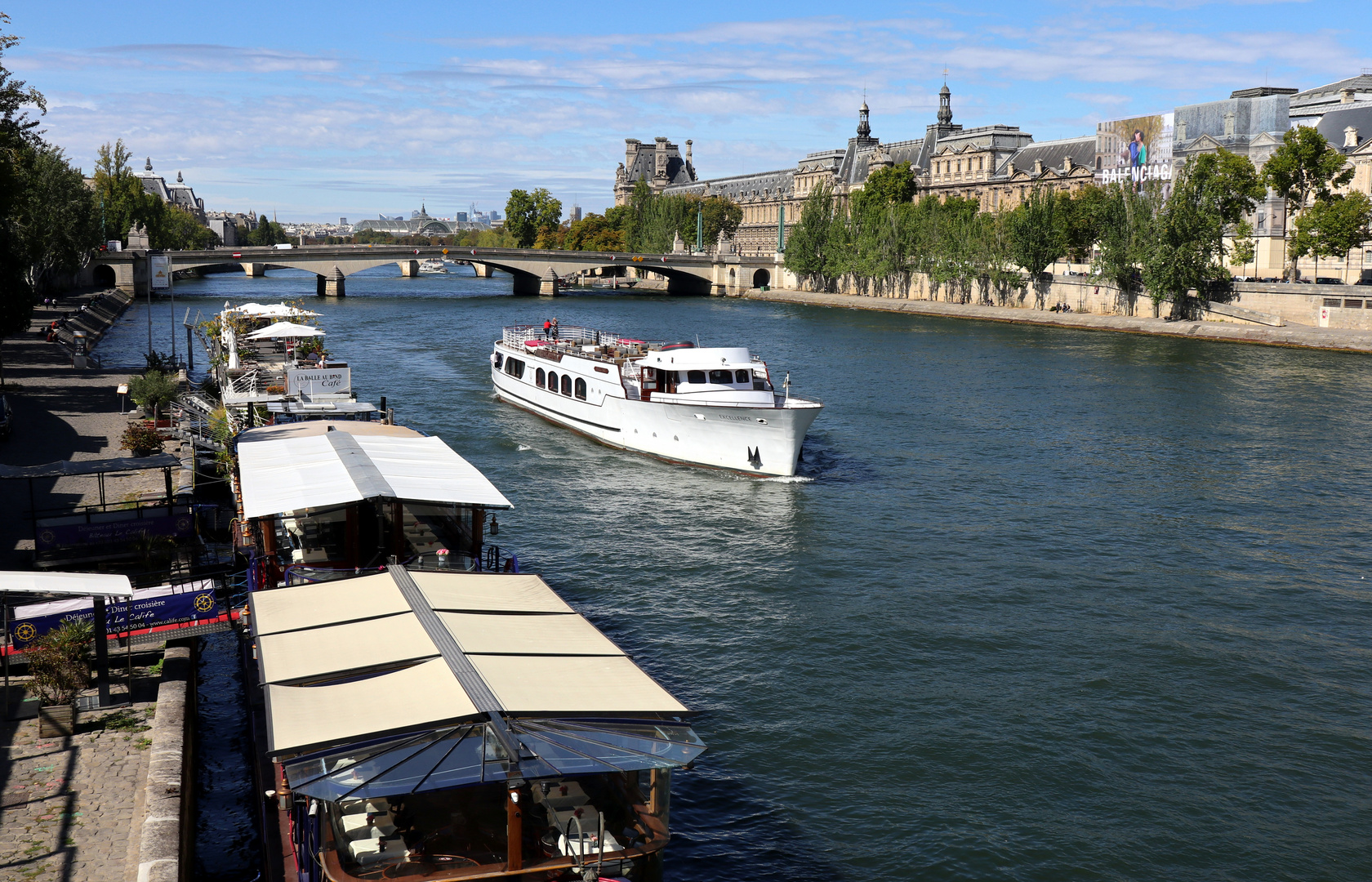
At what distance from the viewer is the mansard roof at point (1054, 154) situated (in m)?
131

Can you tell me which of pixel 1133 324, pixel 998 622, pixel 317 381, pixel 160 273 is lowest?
pixel 998 622

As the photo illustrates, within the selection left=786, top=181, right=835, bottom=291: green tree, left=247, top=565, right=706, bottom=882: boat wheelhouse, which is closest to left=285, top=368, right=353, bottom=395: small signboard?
left=247, top=565, right=706, bottom=882: boat wheelhouse

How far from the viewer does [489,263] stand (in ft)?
464

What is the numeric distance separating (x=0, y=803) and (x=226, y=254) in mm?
120484

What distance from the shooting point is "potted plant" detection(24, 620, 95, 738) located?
52.6ft

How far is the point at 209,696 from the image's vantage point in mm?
20797

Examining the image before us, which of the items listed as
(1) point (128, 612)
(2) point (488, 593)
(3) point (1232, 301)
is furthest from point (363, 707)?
(3) point (1232, 301)

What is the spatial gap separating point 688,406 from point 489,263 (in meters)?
105

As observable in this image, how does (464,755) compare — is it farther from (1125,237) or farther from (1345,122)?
(1345,122)

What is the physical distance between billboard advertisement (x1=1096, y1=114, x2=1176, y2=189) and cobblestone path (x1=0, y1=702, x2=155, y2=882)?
115 meters

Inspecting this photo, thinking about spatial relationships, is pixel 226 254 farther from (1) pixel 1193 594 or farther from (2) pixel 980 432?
(1) pixel 1193 594

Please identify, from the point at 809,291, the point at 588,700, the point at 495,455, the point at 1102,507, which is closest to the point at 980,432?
the point at 1102,507

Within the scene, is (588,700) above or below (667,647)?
above

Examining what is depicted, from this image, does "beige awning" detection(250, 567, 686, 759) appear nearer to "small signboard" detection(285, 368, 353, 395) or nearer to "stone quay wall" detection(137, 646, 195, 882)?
"stone quay wall" detection(137, 646, 195, 882)
